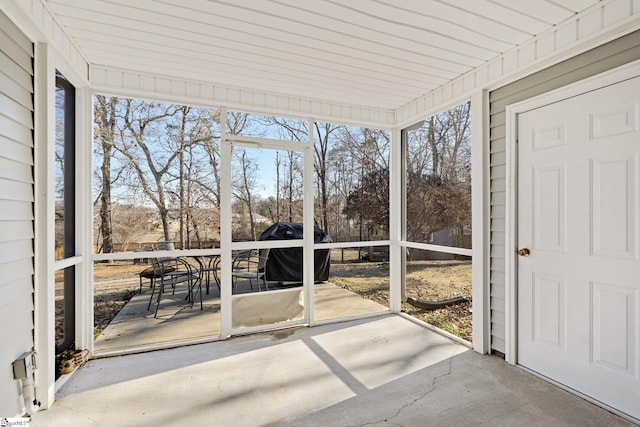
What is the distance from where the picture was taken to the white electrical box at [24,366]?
6.15 feet

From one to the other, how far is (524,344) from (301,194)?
8.42ft

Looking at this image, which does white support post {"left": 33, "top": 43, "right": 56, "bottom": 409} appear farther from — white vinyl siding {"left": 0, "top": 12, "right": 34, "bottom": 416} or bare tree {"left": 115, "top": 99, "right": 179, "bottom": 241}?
bare tree {"left": 115, "top": 99, "right": 179, "bottom": 241}

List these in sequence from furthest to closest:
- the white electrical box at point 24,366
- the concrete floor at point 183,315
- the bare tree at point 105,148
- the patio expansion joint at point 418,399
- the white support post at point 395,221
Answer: the white support post at point 395,221, the concrete floor at point 183,315, the bare tree at point 105,148, the patio expansion joint at point 418,399, the white electrical box at point 24,366

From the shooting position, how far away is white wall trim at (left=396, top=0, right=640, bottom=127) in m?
1.98

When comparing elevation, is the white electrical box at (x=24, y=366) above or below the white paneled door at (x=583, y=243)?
below

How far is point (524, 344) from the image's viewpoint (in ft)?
8.70

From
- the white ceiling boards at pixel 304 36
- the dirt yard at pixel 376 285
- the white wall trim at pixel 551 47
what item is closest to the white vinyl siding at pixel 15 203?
the white ceiling boards at pixel 304 36

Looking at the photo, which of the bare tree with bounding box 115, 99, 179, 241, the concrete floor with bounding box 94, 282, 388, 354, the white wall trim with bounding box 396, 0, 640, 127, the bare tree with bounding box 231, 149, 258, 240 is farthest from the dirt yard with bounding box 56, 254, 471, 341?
the white wall trim with bounding box 396, 0, 640, 127

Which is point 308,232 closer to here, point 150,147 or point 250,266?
point 250,266

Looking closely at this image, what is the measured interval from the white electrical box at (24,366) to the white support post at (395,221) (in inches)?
139

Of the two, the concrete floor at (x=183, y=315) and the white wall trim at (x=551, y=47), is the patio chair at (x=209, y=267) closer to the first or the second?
the concrete floor at (x=183, y=315)

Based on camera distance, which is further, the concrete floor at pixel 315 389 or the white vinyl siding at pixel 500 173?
the white vinyl siding at pixel 500 173

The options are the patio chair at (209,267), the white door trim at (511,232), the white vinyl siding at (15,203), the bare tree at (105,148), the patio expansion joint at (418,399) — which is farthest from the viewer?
the patio chair at (209,267)

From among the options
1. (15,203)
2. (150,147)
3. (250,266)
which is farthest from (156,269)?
(15,203)
